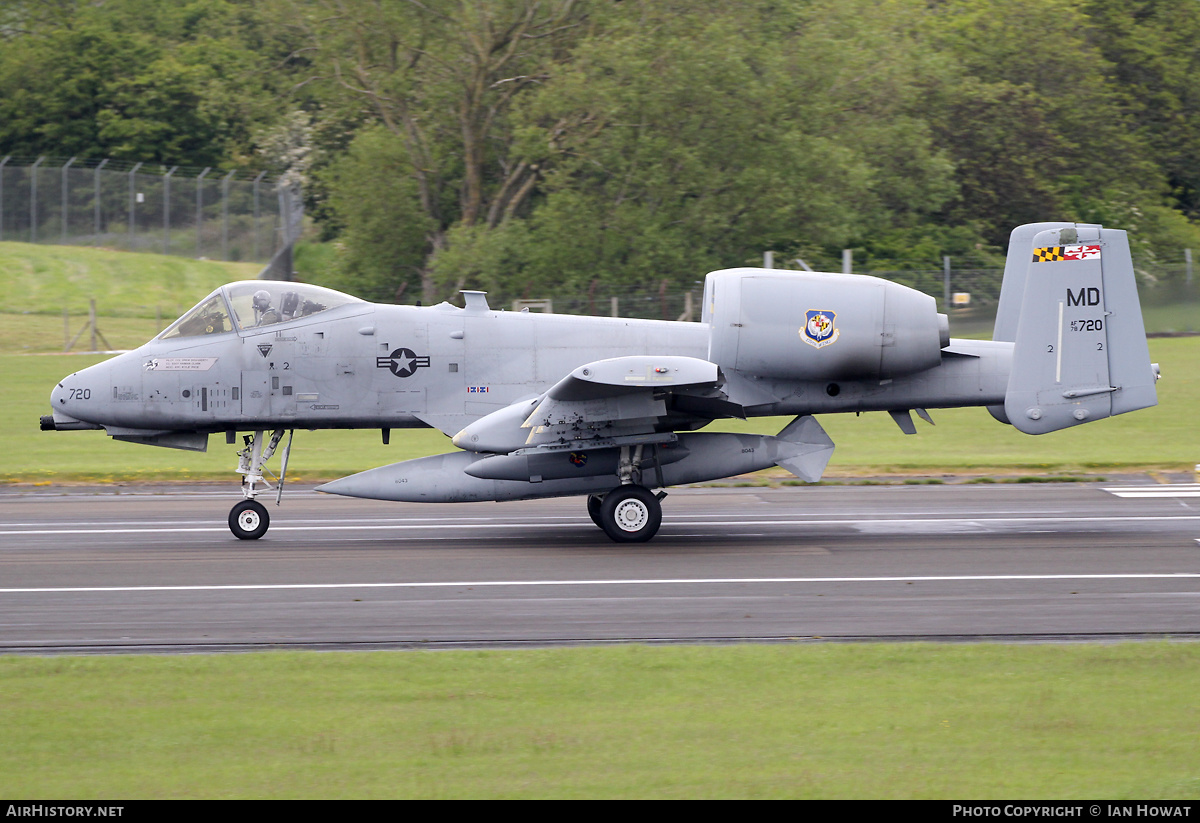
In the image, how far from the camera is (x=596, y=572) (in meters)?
13.3

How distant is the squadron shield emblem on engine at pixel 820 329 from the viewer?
15.0 m

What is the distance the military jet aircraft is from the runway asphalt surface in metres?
0.94

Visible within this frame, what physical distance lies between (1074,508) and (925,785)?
39.9ft

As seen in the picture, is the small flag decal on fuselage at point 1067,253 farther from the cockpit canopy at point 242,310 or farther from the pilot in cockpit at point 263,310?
the pilot in cockpit at point 263,310

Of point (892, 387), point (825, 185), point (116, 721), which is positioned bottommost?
point (116, 721)

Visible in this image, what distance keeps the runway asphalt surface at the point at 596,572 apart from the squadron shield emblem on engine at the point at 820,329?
7.88 feet

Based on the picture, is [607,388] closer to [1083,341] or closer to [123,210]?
[1083,341]

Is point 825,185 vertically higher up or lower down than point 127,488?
higher up

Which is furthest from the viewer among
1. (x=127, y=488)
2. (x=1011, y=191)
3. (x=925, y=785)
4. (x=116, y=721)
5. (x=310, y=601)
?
Result: (x=1011, y=191)

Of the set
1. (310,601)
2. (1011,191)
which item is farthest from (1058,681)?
(1011,191)

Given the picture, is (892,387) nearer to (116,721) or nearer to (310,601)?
(310,601)

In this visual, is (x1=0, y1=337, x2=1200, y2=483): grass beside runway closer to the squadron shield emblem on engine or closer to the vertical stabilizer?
the squadron shield emblem on engine

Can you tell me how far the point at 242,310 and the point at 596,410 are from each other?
15.3 ft

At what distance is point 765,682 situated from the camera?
28.4ft
